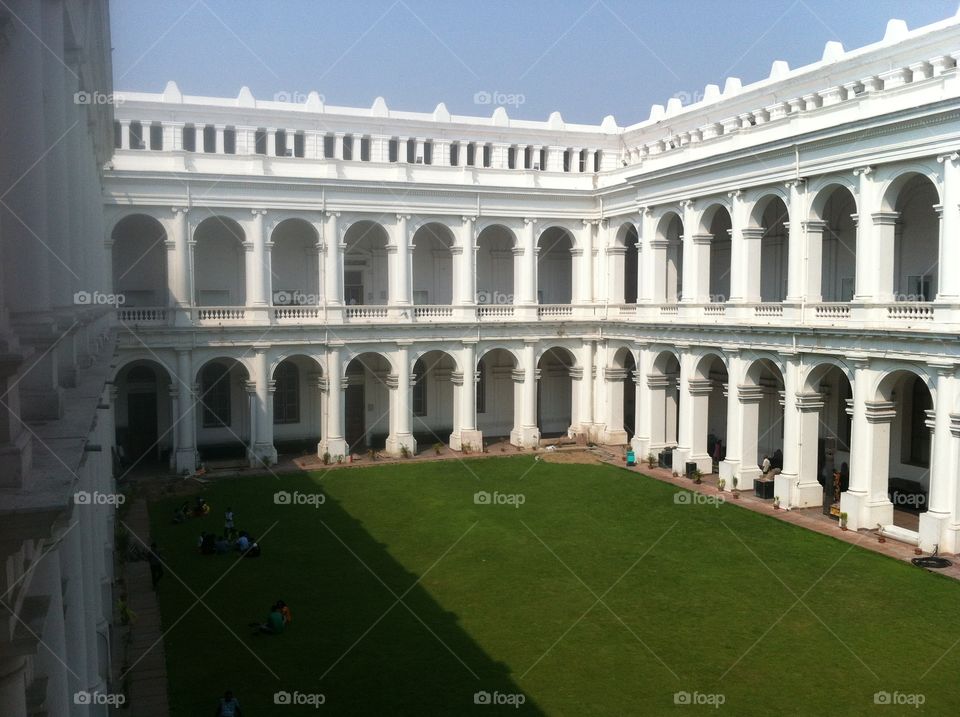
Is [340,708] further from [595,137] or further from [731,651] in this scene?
[595,137]

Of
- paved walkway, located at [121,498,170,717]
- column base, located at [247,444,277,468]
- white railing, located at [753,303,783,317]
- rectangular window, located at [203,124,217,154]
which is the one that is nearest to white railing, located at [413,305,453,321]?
column base, located at [247,444,277,468]

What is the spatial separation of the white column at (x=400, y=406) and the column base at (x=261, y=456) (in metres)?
5.07

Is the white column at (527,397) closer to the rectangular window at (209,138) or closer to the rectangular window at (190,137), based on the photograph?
the rectangular window at (209,138)

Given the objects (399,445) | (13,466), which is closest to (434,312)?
(399,445)

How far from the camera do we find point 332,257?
36.7 m

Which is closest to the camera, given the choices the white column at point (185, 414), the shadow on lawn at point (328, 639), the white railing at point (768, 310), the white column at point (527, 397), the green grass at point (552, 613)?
the shadow on lawn at point (328, 639)

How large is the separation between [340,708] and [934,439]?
55.2ft

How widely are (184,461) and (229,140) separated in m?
14.1

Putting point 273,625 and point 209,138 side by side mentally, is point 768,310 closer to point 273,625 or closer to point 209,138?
point 273,625

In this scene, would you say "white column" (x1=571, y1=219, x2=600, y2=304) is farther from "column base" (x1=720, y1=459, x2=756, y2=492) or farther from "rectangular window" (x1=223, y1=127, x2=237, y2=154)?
"rectangular window" (x1=223, y1=127, x2=237, y2=154)

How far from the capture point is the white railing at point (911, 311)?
24188 millimetres

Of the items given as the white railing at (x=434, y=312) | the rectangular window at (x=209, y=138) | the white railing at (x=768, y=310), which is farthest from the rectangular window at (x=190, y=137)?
the white railing at (x=768, y=310)

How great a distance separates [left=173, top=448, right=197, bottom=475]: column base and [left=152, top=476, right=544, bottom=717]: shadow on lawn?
8.11 metres

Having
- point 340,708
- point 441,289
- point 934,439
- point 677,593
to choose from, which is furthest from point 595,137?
point 340,708
